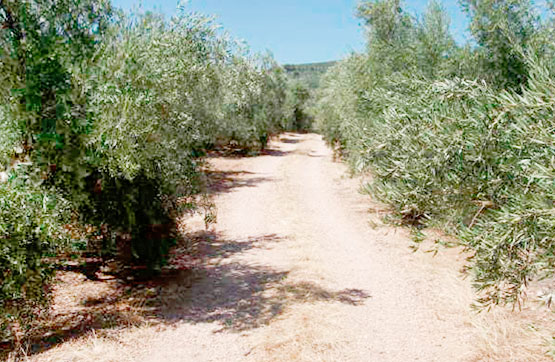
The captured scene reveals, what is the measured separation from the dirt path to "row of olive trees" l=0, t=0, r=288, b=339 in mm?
1791

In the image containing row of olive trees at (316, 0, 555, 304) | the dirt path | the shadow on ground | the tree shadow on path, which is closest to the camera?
row of olive trees at (316, 0, 555, 304)

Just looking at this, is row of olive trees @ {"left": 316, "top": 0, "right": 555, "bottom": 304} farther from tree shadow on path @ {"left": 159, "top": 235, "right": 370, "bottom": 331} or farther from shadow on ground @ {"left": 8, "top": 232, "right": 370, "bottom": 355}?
shadow on ground @ {"left": 8, "top": 232, "right": 370, "bottom": 355}

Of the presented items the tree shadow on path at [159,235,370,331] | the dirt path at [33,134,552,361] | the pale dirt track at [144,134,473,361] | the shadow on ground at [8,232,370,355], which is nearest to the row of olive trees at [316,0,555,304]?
the dirt path at [33,134,552,361]

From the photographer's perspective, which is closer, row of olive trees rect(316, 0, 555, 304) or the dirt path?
row of olive trees rect(316, 0, 555, 304)

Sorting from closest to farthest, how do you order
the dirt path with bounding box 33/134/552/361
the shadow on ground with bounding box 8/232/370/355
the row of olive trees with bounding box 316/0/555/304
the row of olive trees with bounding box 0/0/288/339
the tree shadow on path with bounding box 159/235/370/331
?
the row of olive trees with bounding box 316/0/555/304
the row of olive trees with bounding box 0/0/288/339
the dirt path with bounding box 33/134/552/361
the shadow on ground with bounding box 8/232/370/355
the tree shadow on path with bounding box 159/235/370/331

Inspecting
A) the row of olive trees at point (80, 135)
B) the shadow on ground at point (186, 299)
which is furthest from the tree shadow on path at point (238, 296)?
the row of olive trees at point (80, 135)

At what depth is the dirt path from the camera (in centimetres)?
683

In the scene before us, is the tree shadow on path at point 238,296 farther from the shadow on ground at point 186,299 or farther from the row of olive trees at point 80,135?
the row of olive trees at point 80,135

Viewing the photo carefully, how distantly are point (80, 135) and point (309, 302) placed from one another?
5.11 metres

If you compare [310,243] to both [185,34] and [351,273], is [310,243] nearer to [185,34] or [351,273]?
[351,273]

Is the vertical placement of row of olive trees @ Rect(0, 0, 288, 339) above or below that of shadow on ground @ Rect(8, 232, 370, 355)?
above

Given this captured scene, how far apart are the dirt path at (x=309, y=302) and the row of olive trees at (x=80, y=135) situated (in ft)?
5.88

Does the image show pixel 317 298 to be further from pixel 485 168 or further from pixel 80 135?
pixel 80 135

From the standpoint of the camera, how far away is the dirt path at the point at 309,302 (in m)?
6.83
